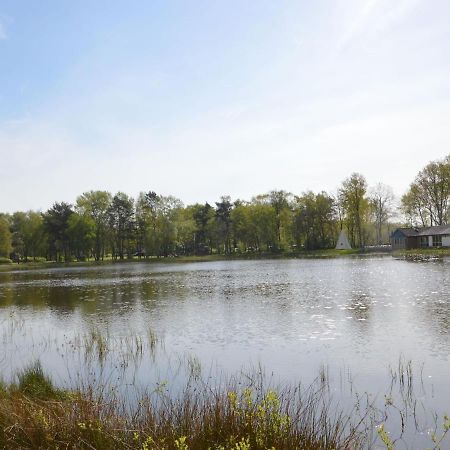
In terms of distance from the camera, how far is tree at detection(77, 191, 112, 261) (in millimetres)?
109250

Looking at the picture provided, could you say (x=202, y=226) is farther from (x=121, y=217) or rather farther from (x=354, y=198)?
(x=354, y=198)

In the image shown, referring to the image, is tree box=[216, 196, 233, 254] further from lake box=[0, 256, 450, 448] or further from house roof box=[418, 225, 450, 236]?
lake box=[0, 256, 450, 448]

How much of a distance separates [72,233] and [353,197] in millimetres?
63591

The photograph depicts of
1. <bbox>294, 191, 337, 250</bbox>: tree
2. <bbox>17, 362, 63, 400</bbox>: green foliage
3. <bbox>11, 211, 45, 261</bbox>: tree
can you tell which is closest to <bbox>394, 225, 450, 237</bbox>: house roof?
<bbox>294, 191, 337, 250</bbox>: tree

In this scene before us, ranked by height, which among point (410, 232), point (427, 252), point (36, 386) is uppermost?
point (410, 232)

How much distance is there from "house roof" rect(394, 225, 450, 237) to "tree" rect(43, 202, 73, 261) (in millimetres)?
74503

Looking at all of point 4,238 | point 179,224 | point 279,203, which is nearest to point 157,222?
point 179,224

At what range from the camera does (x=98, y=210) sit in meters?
110

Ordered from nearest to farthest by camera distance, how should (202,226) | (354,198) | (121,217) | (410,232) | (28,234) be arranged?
(410,232) → (354,198) → (121,217) → (28,234) → (202,226)

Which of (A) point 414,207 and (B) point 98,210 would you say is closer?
(A) point 414,207

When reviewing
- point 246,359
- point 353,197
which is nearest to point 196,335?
point 246,359

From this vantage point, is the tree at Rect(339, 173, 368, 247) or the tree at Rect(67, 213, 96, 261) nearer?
the tree at Rect(339, 173, 368, 247)

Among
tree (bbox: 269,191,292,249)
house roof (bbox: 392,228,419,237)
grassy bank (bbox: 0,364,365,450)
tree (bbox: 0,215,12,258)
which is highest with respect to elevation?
tree (bbox: 269,191,292,249)

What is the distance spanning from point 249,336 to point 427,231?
76945 mm
